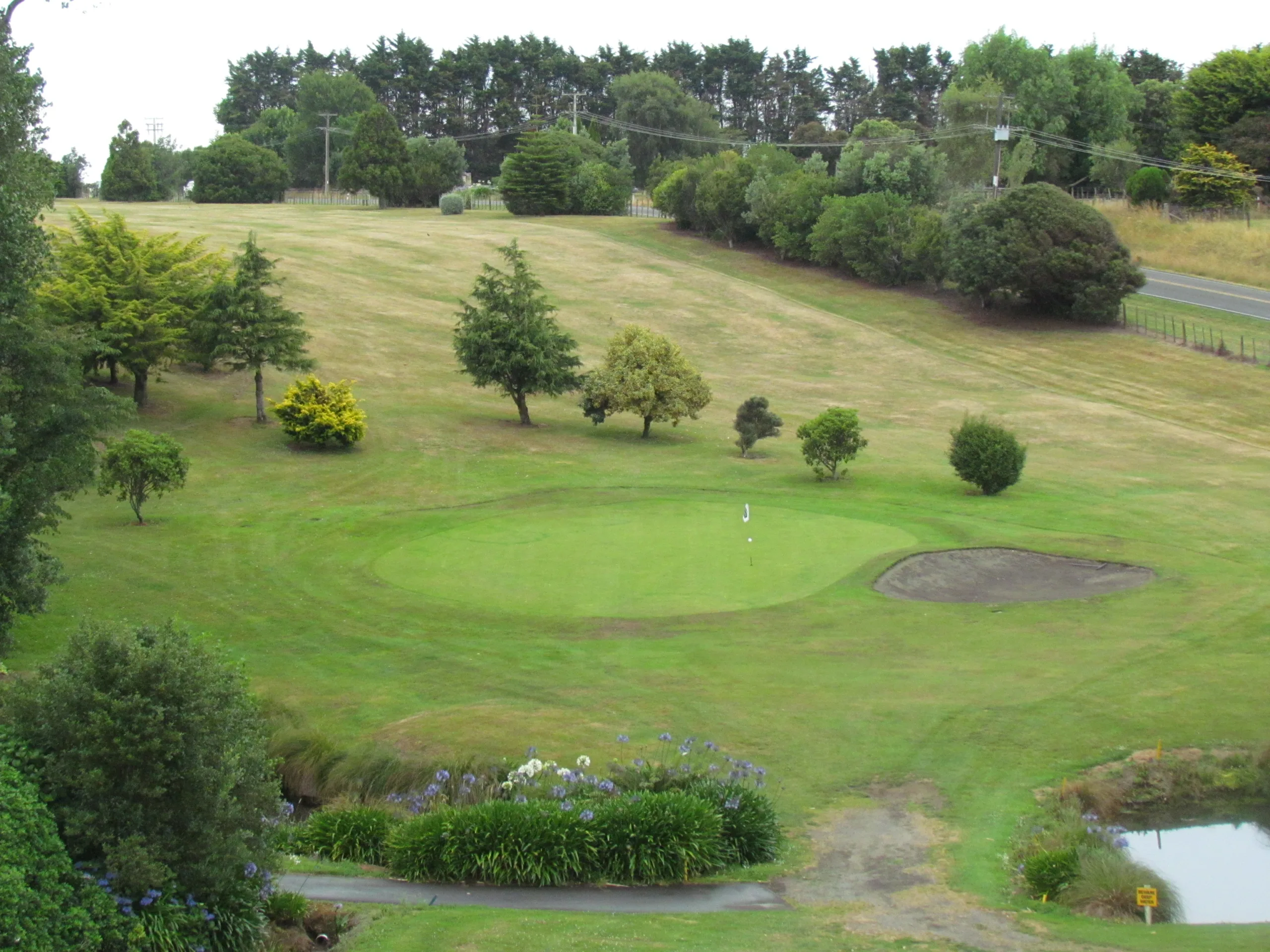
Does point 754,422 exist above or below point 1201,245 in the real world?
below

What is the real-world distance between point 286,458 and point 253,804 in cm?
2889

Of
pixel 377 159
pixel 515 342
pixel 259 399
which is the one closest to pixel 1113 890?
pixel 515 342

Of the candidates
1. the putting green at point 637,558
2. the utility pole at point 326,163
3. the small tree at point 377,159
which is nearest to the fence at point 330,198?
the utility pole at point 326,163

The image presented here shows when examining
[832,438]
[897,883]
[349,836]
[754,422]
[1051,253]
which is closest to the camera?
[897,883]

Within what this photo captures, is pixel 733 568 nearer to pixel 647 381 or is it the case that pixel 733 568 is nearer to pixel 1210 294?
pixel 647 381

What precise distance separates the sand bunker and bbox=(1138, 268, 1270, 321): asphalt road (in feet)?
131

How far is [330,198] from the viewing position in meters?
118

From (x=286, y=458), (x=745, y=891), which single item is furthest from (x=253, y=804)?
(x=286, y=458)

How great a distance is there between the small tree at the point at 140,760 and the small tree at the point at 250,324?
3096 centimetres

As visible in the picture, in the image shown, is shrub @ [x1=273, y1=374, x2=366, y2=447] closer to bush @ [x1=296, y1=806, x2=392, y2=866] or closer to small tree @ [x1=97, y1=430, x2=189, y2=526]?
small tree @ [x1=97, y1=430, x2=189, y2=526]

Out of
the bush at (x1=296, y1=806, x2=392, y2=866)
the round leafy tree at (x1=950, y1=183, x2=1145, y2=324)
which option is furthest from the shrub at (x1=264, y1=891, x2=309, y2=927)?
the round leafy tree at (x1=950, y1=183, x2=1145, y2=324)

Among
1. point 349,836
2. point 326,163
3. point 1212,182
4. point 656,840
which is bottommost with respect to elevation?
point 349,836

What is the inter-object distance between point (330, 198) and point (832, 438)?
8966 cm

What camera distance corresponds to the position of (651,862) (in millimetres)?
14250
